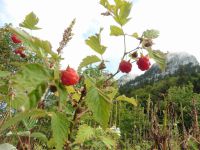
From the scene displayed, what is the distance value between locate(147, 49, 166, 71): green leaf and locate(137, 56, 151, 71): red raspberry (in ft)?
0.53

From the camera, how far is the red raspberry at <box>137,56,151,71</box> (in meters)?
1.86

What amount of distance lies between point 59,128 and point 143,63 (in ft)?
2.31

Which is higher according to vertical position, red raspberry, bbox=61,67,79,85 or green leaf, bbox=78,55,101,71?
green leaf, bbox=78,55,101,71

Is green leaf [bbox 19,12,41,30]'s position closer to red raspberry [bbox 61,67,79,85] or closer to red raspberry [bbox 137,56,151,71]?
red raspberry [bbox 61,67,79,85]

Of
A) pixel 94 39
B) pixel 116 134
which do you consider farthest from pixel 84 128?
pixel 116 134

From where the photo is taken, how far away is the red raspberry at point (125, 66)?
70.6 inches

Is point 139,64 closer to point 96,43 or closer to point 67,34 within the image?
point 96,43

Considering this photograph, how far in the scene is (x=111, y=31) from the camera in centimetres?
173

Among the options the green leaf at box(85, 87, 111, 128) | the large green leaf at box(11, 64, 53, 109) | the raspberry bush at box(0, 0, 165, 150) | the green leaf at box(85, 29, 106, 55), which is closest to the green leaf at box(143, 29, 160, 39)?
the raspberry bush at box(0, 0, 165, 150)

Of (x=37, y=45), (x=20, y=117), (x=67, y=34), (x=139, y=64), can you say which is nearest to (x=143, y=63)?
(x=139, y=64)

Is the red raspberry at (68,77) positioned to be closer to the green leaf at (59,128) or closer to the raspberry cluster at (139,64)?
the green leaf at (59,128)

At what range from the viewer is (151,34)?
1786mm

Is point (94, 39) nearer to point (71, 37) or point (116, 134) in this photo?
point (71, 37)

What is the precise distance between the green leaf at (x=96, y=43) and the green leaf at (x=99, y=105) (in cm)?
35
